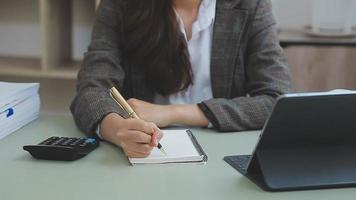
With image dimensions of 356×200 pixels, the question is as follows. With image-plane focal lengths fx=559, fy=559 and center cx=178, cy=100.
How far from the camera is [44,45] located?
223 centimetres

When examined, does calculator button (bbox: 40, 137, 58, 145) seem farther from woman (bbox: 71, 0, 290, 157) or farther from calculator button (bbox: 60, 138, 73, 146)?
woman (bbox: 71, 0, 290, 157)

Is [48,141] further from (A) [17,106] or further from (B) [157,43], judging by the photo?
(B) [157,43]

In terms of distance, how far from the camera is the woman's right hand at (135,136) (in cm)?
102

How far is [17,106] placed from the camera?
1240mm

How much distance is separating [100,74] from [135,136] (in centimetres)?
39

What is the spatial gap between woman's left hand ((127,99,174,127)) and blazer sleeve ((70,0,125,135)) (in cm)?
6

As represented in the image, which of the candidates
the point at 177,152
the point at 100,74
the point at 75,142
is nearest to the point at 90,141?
the point at 75,142

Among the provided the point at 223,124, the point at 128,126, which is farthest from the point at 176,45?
the point at 128,126

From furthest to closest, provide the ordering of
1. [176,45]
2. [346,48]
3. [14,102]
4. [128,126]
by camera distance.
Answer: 1. [346,48]
2. [176,45]
3. [14,102]
4. [128,126]

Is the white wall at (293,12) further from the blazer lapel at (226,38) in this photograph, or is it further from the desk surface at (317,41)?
the blazer lapel at (226,38)

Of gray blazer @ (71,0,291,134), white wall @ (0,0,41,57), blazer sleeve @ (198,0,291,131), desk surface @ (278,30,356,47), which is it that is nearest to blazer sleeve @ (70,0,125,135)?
gray blazer @ (71,0,291,134)

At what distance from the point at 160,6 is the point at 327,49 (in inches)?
38.4

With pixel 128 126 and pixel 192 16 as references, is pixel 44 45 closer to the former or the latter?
pixel 192 16

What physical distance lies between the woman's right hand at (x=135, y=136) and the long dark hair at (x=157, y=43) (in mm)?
383
